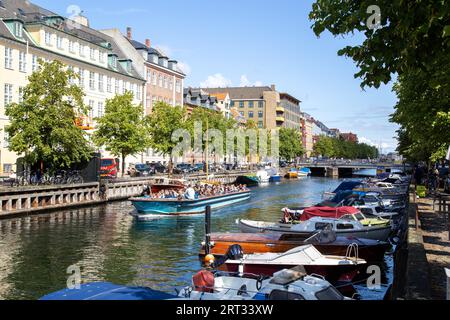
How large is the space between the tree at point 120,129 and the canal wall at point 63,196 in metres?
4.34

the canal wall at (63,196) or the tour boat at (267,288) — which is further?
the canal wall at (63,196)

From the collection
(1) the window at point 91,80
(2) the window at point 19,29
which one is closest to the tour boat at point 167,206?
(2) the window at point 19,29

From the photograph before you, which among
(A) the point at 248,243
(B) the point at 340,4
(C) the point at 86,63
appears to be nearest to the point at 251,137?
(C) the point at 86,63

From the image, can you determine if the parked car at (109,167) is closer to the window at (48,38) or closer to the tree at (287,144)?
the window at (48,38)

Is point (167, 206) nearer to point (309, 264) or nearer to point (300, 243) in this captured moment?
point (300, 243)

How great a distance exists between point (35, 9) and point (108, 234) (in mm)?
43622

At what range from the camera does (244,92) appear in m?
167

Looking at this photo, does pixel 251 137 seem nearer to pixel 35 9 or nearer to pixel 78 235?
pixel 35 9

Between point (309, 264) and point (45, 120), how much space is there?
99.1 feet

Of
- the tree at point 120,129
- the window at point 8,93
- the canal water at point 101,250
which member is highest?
the window at point 8,93

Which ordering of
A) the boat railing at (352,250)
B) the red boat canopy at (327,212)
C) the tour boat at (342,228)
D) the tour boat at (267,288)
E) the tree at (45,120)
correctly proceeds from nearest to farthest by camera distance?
1. the tour boat at (267,288)
2. the boat railing at (352,250)
3. the tour boat at (342,228)
4. the red boat canopy at (327,212)
5. the tree at (45,120)

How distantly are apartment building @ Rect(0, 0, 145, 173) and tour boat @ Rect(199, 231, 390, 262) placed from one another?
28.6 m

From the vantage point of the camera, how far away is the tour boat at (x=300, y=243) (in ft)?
66.4

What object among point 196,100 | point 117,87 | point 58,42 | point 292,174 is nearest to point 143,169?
point 117,87
